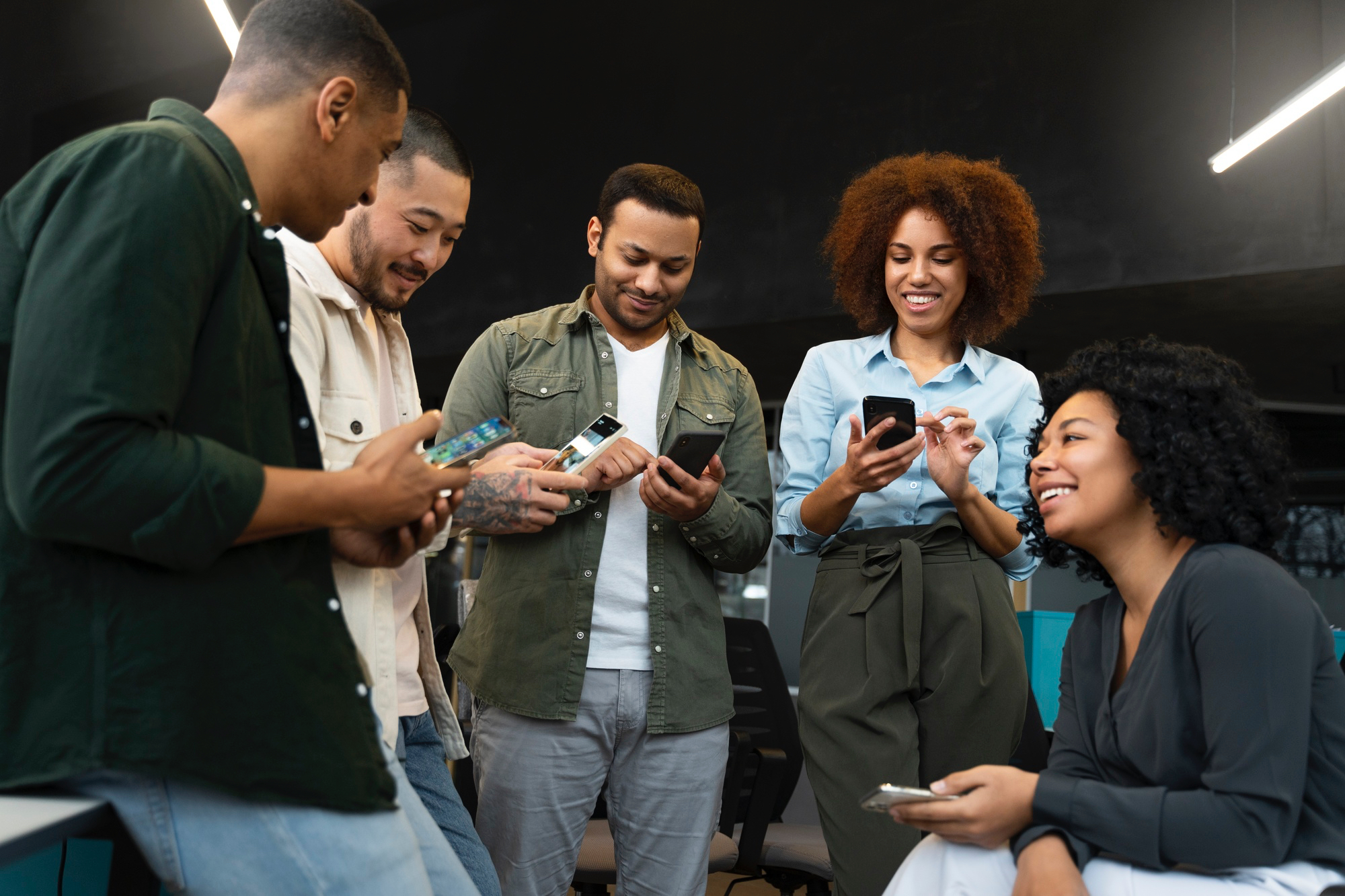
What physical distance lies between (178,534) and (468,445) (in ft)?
1.84

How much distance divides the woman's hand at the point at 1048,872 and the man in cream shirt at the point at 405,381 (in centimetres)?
81

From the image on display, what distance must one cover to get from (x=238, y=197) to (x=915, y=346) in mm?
1532

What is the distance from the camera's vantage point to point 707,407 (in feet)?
7.45

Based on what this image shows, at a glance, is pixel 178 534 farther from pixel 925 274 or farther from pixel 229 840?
pixel 925 274

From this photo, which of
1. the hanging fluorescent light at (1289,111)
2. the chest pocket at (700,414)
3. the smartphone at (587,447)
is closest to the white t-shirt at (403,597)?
the smartphone at (587,447)

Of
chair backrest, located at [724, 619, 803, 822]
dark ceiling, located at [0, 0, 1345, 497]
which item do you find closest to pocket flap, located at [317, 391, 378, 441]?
chair backrest, located at [724, 619, 803, 822]

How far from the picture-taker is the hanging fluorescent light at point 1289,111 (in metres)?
3.85

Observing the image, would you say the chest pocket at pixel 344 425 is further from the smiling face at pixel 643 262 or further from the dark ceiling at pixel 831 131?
the dark ceiling at pixel 831 131

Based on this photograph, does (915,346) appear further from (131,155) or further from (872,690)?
(131,155)

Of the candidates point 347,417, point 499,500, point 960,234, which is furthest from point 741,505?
point 347,417

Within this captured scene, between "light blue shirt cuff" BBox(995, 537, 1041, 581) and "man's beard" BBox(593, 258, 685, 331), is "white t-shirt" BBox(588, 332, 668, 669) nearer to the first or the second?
"man's beard" BBox(593, 258, 685, 331)

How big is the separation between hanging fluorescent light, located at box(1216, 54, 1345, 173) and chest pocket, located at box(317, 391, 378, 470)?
12.7 ft

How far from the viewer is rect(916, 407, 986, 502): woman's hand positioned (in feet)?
6.51

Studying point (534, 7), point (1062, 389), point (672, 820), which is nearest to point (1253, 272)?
point (1062, 389)
